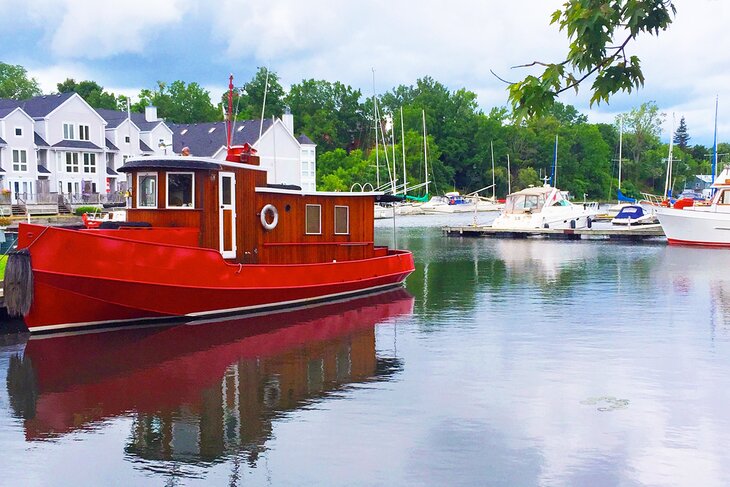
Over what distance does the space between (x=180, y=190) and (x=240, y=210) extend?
1.58 meters

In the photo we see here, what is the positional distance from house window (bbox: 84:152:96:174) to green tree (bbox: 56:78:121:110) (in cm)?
3433

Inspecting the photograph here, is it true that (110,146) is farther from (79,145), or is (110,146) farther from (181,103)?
(181,103)

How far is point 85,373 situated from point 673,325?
1358cm

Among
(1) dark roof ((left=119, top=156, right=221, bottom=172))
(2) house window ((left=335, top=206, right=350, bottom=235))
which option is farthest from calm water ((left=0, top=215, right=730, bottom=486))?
(1) dark roof ((left=119, top=156, right=221, bottom=172))

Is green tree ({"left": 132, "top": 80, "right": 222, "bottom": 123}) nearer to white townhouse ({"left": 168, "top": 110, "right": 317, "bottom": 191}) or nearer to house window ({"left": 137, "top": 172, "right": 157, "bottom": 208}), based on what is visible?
white townhouse ({"left": 168, "top": 110, "right": 317, "bottom": 191})

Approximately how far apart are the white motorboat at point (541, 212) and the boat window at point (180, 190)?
124 feet

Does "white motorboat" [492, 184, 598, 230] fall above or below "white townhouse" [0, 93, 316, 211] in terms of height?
below

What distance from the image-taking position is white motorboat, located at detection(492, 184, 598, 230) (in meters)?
53.9

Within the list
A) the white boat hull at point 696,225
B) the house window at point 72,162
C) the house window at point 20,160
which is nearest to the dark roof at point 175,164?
the white boat hull at point 696,225

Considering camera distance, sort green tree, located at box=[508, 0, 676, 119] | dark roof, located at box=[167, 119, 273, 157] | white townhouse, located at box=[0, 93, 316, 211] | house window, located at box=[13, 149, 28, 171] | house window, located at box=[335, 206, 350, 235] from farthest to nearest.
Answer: dark roof, located at box=[167, 119, 273, 157], house window, located at box=[13, 149, 28, 171], white townhouse, located at box=[0, 93, 316, 211], house window, located at box=[335, 206, 350, 235], green tree, located at box=[508, 0, 676, 119]

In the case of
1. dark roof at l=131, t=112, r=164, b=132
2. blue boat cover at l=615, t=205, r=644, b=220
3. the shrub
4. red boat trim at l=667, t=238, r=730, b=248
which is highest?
dark roof at l=131, t=112, r=164, b=132

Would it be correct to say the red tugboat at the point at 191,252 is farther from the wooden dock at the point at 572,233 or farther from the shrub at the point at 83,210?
the shrub at the point at 83,210

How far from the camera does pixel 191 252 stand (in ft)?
57.6

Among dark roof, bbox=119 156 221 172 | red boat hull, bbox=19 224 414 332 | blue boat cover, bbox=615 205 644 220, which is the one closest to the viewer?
red boat hull, bbox=19 224 414 332
